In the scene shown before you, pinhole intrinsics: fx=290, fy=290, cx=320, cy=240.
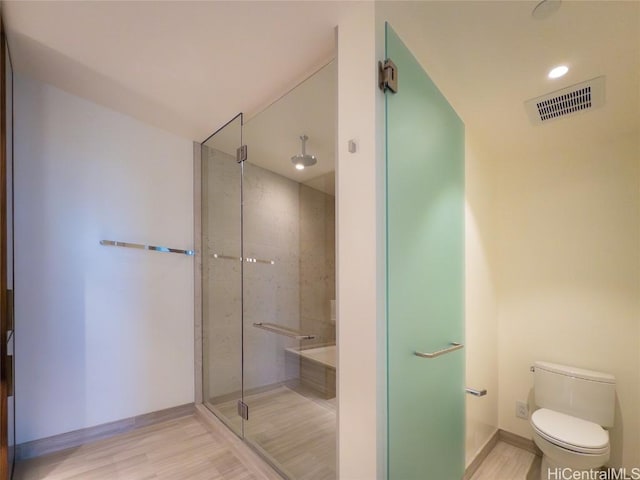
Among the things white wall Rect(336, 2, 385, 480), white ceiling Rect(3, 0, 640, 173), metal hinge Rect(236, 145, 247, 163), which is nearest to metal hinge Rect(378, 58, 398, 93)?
white wall Rect(336, 2, 385, 480)

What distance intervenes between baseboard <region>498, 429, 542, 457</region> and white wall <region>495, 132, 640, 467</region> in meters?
0.05

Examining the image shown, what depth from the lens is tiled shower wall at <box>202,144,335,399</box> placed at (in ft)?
6.38

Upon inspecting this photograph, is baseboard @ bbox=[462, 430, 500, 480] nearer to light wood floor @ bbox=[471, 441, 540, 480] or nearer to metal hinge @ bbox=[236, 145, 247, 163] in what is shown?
light wood floor @ bbox=[471, 441, 540, 480]

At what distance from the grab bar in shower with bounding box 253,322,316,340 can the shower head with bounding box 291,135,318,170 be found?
113cm

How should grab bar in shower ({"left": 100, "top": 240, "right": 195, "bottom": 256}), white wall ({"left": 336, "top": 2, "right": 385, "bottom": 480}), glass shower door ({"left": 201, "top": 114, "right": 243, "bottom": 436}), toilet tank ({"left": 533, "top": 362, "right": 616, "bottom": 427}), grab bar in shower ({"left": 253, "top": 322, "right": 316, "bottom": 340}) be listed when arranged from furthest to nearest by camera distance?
glass shower door ({"left": 201, "top": 114, "right": 243, "bottom": 436})
grab bar in shower ({"left": 100, "top": 240, "right": 195, "bottom": 256})
grab bar in shower ({"left": 253, "top": 322, "right": 316, "bottom": 340})
toilet tank ({"left": 533, "top": 362, "right": 616, "bottom": 427})
white wall ({"left": 336, "top": 2, "right": 385, "bottom": 480})

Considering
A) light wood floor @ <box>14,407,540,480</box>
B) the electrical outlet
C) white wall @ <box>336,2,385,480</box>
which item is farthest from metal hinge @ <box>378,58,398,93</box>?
the electrical outlet

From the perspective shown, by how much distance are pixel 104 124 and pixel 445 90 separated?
2.41m

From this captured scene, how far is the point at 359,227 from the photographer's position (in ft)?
4.02

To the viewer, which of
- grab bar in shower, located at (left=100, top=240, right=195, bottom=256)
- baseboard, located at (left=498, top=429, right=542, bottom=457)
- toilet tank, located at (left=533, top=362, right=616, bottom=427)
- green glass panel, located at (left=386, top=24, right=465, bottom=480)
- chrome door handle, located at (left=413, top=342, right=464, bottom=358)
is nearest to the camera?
green glass panel, located at (left=386, top=24, right=465, bottom=480)

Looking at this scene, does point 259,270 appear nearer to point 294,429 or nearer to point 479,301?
point 294,429

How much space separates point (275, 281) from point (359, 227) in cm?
124

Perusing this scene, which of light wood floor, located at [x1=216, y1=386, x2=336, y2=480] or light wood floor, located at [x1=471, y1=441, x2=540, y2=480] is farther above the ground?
light wood floor, located at [x1=216, y1=386, x2=336, y2=480]

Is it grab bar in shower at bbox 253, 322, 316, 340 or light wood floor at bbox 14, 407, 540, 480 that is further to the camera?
grab bar in shower at bbox 253, 322, 316, 340

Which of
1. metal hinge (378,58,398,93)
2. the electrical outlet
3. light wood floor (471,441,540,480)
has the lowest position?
light wood floor (471,441,540,480)
